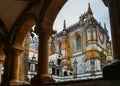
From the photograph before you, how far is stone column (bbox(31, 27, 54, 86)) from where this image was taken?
497cm

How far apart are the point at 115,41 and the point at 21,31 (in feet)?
13.9

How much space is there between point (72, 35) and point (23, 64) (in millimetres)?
29577

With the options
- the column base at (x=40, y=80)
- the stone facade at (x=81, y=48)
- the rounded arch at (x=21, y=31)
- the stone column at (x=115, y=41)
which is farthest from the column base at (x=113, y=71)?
the stone facade at (x=81, y=48)

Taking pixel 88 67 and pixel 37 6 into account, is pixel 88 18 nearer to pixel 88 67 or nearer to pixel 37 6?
pixel 88 67

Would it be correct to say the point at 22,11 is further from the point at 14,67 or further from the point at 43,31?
the point at 14,67

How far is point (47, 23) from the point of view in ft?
18.3

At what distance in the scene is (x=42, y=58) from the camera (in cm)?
521

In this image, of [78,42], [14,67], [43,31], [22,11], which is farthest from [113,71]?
[78,42]

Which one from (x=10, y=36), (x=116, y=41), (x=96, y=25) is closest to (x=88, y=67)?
(x=96, y=25)

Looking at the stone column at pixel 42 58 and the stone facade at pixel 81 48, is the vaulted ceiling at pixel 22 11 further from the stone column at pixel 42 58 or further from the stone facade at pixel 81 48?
the stone facade at pixel 81 48

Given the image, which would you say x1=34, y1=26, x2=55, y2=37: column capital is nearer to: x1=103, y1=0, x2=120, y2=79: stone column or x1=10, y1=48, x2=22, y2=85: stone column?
x1=10, y1=48, x2=22, y2=85: stone column

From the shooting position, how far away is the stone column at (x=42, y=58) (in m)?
4.97

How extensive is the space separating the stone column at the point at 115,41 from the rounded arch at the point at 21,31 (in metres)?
3.55

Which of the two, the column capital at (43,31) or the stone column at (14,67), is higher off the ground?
the column capital at (43,31)
